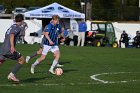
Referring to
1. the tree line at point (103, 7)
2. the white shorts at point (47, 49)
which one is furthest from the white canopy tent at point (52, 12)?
the white shorts at point (47, 49)

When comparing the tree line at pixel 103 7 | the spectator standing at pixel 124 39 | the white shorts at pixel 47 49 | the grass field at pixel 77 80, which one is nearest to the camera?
the grass field at pixel 77 80

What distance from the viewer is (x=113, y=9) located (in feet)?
216

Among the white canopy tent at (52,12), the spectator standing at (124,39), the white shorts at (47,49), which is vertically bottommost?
the spectator standing at (124,39)

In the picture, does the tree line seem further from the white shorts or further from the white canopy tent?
the white shorts

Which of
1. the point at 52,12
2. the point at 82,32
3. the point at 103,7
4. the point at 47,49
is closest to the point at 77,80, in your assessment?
the point at 47,49

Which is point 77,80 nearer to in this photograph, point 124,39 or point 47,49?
point 47,49

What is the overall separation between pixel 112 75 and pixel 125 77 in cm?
66

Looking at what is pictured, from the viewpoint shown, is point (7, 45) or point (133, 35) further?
point (133, 35)

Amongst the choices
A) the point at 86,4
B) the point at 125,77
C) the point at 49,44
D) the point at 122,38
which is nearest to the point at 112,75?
the point at 125,77

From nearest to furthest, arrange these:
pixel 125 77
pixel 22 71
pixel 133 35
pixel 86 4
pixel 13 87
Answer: pixel 13 87, pixel 125 77, pixel 22 71, pixel 133 35, pixel 86 4

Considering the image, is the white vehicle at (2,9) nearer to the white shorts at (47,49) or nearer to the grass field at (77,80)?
the grass field at (77,80)

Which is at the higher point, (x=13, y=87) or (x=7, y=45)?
(x=7, y=45)

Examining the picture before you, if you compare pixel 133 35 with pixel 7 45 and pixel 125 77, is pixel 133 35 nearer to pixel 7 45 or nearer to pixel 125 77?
pixel 125 77

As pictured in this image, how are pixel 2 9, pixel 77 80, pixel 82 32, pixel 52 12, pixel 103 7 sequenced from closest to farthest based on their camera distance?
pixel 77 80
pixel 82 32
pixel 52 12
pixel 2 9
pixel 103 7
